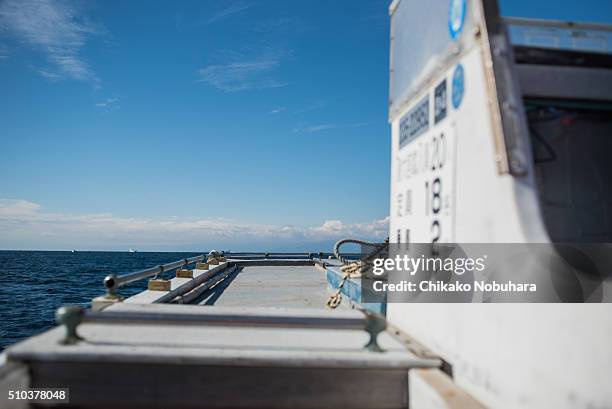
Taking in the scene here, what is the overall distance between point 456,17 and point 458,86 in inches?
21.5

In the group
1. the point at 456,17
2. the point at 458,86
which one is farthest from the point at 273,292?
the point at 456,17

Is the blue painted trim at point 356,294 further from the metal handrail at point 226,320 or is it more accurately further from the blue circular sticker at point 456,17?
the blue circular sticker at point 456,17

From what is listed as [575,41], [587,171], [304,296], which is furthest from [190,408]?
Answer: [304,296]

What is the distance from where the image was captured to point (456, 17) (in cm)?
344

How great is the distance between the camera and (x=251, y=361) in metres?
3.40

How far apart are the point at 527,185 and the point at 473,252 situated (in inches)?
28.2

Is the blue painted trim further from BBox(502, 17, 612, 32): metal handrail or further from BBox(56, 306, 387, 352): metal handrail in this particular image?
BBox(502, 17, 612, 32): metal handrail

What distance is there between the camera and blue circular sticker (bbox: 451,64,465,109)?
3375mm
